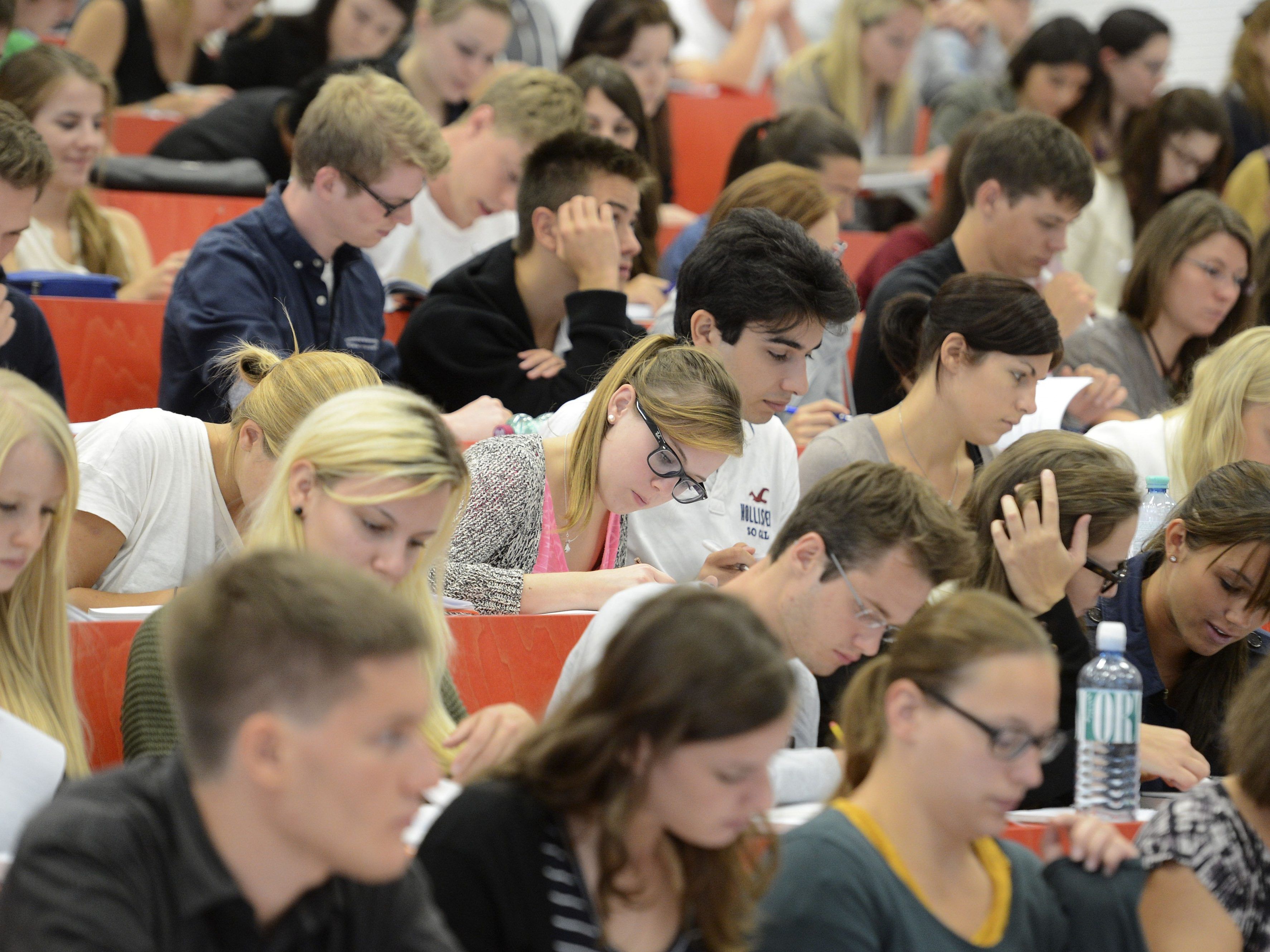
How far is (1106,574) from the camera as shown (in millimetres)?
2787

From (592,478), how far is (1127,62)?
4093 mm

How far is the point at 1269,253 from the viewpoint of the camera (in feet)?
15.3

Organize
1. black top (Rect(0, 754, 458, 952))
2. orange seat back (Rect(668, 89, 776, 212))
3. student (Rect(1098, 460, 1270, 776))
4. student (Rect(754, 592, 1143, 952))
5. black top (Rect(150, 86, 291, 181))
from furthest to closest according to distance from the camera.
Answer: orange seat back (Rect(668, 89, 776, 212)), black top (Rect(150, 86, 291, 181)), student (Rect(1098, 460, 1270, 776)), student (Rect(754, 592, 1143, 952)), black top (Rect(0, 754, 458, 952))

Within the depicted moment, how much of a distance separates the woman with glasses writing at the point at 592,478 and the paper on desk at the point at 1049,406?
3.54 feet

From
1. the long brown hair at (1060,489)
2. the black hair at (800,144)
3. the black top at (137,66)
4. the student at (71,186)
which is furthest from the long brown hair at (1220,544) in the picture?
the black top at (137,66)

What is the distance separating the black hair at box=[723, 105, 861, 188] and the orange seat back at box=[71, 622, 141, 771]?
2.91 metres

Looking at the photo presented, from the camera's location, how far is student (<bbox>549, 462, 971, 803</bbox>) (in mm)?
2311

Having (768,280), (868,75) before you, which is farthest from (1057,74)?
(768,280)

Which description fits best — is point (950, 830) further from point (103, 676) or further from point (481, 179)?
point (481, 179)

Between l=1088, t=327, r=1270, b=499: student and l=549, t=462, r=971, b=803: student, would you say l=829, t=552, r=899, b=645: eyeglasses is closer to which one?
l=549, t=462, r=971, b=803: student

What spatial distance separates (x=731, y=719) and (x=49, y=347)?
214 cm

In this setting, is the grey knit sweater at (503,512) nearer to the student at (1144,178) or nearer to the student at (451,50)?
the student at (451,50)

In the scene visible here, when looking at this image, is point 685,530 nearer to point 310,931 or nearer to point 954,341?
point 954,341

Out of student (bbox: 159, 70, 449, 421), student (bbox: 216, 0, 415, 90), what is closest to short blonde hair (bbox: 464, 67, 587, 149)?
student (bbox: 159, 70, 449, 421)
